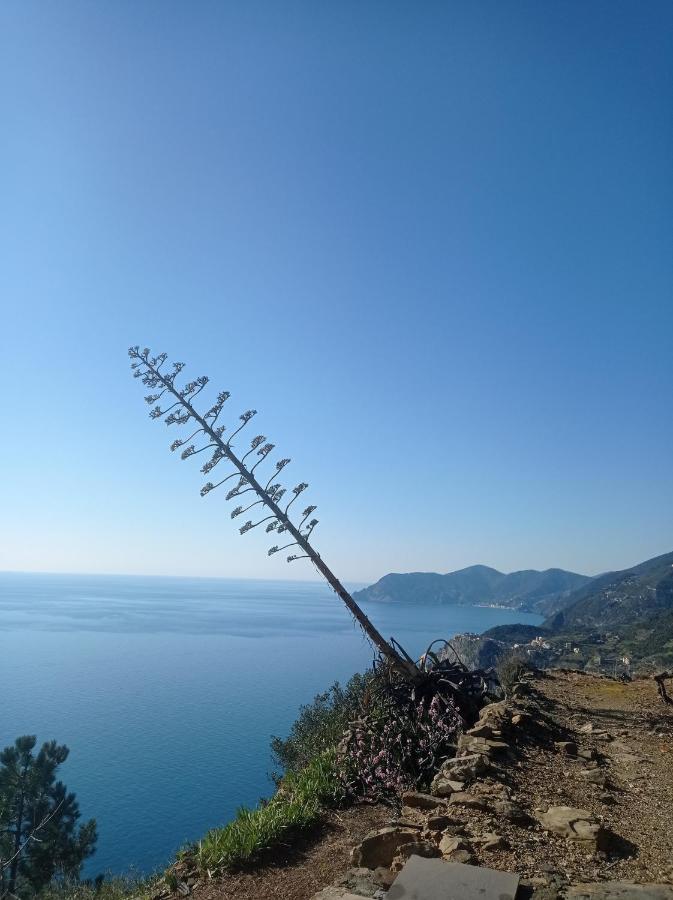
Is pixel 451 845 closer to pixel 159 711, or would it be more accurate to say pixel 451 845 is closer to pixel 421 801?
pixel 421 801

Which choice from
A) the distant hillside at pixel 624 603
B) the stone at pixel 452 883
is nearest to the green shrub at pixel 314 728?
the stone at pixel 452 883

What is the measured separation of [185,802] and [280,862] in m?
48.7

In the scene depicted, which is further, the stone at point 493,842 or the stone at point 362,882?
the stone at point 493,842

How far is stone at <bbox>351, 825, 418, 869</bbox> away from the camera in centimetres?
445

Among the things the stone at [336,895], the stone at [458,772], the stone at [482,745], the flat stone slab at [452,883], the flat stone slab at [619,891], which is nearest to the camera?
the flat stone slab at [619,891]

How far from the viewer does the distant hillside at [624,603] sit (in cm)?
12699

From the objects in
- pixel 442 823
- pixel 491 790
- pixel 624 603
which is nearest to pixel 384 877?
pixel 442 823

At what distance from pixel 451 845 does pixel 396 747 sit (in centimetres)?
364

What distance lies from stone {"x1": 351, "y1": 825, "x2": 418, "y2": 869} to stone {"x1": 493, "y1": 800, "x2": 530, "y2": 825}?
2.66ft

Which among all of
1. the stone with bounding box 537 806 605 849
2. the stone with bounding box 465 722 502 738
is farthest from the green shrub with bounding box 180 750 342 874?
the stone with bounding box 537 806 605 849

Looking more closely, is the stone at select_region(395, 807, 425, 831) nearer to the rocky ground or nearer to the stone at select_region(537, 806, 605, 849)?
the rocky ground

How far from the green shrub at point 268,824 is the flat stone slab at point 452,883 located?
2551mm

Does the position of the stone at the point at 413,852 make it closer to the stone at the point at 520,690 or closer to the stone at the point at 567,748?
the stone at the point at 567,748

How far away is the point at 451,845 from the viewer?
4.12 meters
